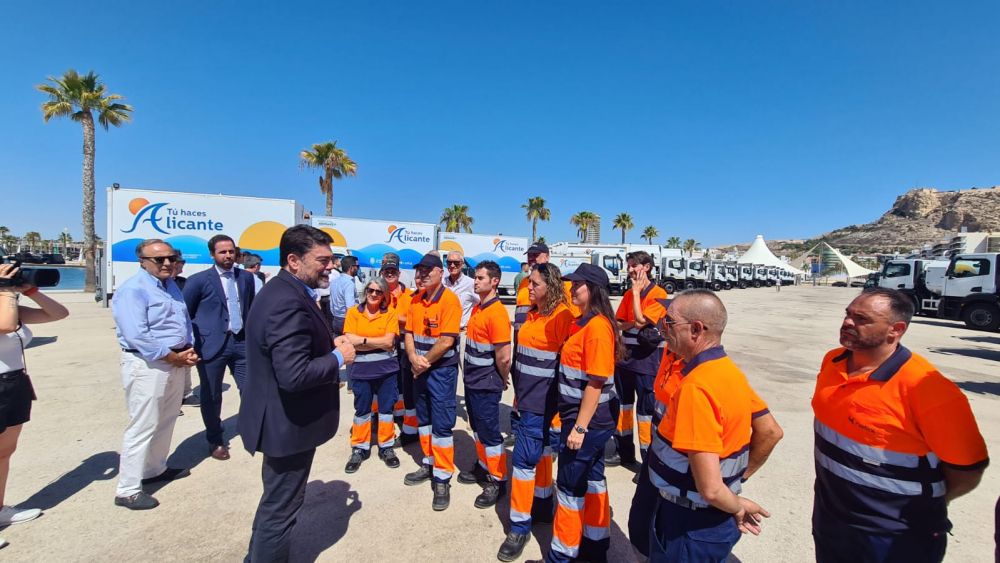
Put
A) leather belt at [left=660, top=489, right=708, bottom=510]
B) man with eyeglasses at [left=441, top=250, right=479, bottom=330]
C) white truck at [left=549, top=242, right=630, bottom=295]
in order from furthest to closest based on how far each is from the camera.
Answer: white truck at [left=549, top=242, right=630, bottom=295] → man with eyeglasses at [left=441, top=250, right=479, bottom=330] → leather belt at [left=660, top=489, right=708, bottom=510]

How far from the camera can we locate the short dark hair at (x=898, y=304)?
1.65m

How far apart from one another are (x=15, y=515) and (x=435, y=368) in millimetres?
3123

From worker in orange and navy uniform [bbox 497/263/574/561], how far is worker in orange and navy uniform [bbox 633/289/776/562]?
3.26 ft

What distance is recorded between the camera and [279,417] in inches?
85.7

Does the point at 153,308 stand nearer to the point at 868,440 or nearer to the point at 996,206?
the point at 868,440

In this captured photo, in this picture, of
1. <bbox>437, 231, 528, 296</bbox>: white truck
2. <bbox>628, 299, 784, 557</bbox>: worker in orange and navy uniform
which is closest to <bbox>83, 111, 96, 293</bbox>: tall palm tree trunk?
<bbox>437, 231, 528, 296</bbox>: white truck

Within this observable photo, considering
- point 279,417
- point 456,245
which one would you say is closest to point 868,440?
point 279,417

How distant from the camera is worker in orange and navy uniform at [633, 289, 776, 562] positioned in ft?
4.97

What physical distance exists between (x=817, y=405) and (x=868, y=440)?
0.25m

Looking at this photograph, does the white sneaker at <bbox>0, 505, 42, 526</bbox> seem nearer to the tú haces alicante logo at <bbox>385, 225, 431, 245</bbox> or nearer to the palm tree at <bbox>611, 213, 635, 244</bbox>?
the tú haces alicante logo at <bbox>385, 225, 431, 245</bbox>

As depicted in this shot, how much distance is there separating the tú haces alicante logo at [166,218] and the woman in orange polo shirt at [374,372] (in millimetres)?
10134

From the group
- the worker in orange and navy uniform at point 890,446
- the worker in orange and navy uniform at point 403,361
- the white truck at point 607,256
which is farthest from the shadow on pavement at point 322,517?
the white truck at point 607,256

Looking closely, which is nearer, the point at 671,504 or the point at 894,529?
the point at 894,529

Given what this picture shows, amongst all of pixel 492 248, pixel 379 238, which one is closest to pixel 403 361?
pixel 379 238
